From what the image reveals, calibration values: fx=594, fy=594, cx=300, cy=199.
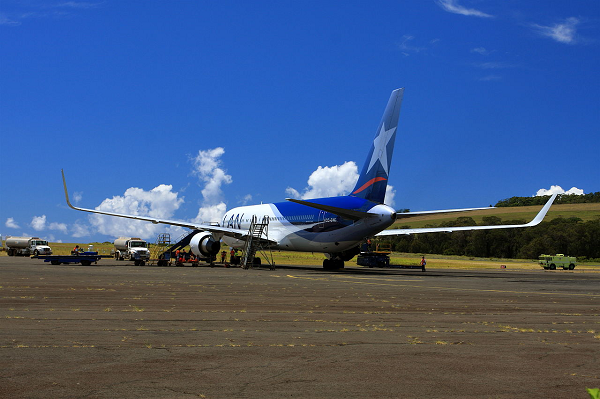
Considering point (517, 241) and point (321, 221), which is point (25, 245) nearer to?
point (321, 221)

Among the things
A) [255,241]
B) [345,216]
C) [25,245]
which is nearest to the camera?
[345,216]

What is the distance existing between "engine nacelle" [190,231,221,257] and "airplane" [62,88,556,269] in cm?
240

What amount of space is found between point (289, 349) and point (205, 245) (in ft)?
131

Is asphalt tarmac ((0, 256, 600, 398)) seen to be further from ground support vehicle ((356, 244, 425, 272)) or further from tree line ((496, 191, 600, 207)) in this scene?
tree line ((496, 191, 600, 207))

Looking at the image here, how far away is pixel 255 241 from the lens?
143 ft

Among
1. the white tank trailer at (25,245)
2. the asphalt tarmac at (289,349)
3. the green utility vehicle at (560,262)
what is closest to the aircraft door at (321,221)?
the asphalt tarmac at (289,349)

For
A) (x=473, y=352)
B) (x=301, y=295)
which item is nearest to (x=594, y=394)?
(x=473, y=352)

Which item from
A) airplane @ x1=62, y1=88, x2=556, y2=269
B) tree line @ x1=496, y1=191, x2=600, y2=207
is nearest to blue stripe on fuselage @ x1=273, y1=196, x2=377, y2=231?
airplane @ x1=62, y1=88, x2=556, y2=269

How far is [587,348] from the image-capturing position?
9250 millimetres

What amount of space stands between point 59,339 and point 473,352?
6.23 m

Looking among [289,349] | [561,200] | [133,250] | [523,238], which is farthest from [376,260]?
[561,200]

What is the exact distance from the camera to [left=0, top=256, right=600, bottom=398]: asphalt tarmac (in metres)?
6.36

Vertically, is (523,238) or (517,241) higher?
(523,238)

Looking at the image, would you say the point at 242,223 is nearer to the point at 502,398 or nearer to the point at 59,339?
the point at 59,339
